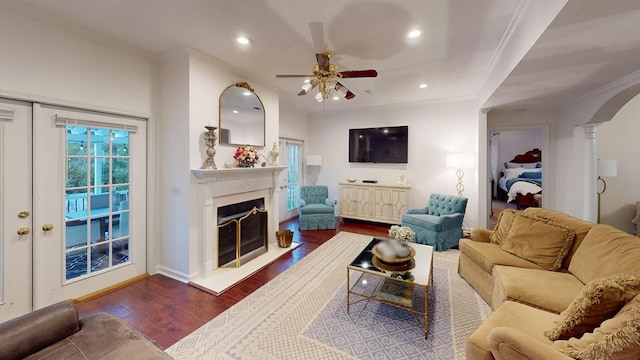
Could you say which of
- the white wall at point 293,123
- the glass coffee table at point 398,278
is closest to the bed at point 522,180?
the glass coffee table at point 398,278

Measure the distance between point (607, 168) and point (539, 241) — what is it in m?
2.72

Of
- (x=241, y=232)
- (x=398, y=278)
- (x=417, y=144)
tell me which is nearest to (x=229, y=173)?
(x=241, y=232)

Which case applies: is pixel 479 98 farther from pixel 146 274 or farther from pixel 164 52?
pixel 146 274

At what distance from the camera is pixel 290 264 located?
3539mm

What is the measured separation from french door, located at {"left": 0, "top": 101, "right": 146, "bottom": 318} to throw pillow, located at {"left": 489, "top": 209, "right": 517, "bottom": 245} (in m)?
4.31

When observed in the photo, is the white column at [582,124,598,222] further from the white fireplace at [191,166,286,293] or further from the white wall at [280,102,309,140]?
the white wall at [280,102,309,140]

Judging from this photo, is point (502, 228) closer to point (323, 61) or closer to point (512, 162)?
point (323, 61)

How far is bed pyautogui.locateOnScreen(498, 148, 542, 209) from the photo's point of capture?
6840 mm

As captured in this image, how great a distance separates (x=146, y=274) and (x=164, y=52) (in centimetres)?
276

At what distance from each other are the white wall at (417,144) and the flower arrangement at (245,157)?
10.2 feet

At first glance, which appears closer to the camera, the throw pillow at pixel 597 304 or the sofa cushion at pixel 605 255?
the throw pillow at pixel 597 304

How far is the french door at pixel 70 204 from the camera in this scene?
7.34 ft

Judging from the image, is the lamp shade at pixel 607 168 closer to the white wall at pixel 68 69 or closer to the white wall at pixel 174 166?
the white wall at pixel 174 166

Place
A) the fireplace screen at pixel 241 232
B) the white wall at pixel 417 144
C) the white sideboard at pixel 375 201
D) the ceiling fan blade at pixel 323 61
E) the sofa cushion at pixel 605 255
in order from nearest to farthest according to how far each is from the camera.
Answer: the sofa cushion at pixel 605 255
the ceiling fan blade at pixel 323 61
the fireplace screen at pixel 241 232
the white wall at pixel 417 144
the white sideboard at pixel 375 201
